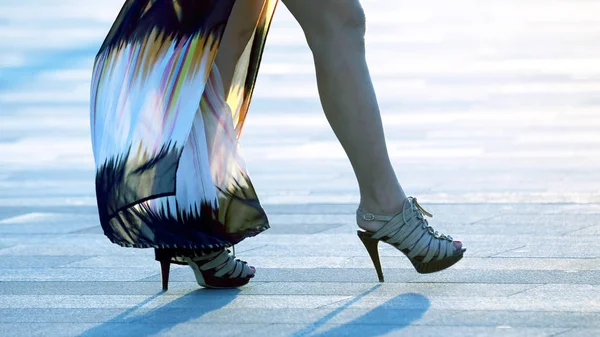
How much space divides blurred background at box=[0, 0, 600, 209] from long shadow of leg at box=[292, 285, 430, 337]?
6.53ft

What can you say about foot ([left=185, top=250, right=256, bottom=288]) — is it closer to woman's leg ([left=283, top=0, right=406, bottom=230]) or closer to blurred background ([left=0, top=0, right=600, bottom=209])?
woman's leg ([left=283, top=0, right=406, bottom=230])

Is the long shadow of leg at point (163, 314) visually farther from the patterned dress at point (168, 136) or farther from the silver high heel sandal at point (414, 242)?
the silver high heel sandal at point (414, 242)

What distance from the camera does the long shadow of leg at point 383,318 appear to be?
109 inches

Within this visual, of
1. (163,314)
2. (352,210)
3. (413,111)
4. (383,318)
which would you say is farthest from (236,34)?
(413,111)

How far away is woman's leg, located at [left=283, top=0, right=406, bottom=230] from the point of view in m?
3.30

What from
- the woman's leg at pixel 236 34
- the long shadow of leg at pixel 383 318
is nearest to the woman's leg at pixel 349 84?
the woman's leg at pixel 236 34

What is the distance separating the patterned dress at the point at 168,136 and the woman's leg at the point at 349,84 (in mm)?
241

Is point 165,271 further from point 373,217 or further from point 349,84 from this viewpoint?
point 349,84

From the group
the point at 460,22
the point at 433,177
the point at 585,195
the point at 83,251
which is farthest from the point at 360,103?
the point at 460,22

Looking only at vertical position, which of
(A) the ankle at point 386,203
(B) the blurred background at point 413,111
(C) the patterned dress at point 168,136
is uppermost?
(C) the patterned dress at point 168,136

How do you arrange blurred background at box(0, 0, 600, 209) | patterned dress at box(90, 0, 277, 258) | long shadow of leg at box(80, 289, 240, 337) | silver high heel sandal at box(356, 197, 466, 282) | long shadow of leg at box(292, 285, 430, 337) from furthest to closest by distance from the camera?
blurred background at box(0, 0, 600, 209) → silver high heel sandal at box(356, 197, 466, 282) → patterned dress at box(90, 0, 277, 258) → long shadow of leg at box(80, 289, 240, 337) → long shadow of leg at box(292, 285, 430, 337)

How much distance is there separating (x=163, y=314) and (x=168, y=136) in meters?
0.46

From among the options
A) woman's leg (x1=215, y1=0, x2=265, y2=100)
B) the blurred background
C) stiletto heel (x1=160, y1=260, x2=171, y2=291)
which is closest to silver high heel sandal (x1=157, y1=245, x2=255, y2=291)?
stiletto heel (x1=160, y1=260, x2=171, y2=291)

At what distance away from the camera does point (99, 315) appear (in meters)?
3.08
